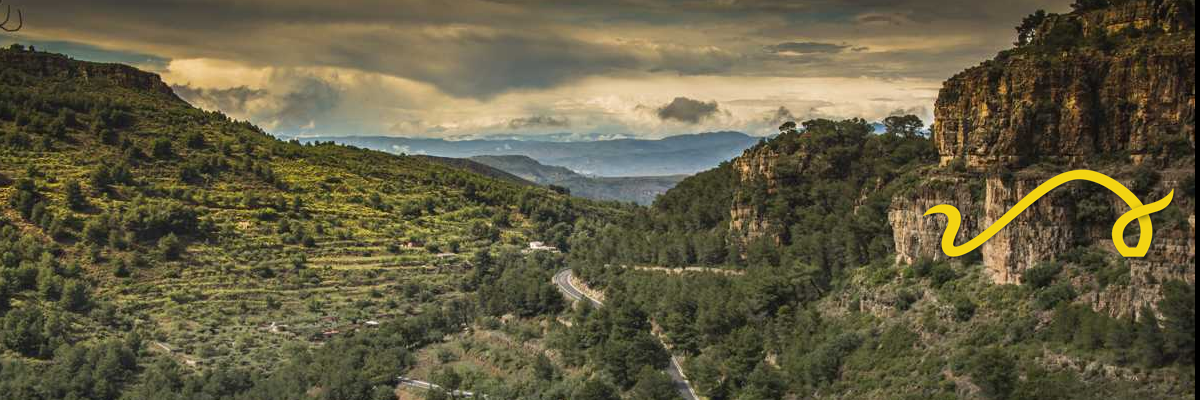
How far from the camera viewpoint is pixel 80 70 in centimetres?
14862

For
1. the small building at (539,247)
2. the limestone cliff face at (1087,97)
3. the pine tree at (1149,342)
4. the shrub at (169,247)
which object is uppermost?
the limestone cliff face at (1087,97)

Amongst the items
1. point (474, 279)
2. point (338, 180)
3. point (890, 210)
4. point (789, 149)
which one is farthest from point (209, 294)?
point (890, 210)

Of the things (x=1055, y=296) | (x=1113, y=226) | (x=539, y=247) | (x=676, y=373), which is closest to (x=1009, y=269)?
(x=1055, y=296)

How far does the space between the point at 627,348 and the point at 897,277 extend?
62.1ft

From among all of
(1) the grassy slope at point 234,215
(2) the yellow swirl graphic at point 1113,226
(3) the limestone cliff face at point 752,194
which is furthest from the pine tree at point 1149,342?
(1) the grassy slope at point 234,215

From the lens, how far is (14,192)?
349ft

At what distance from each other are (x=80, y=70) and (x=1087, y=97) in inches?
5438

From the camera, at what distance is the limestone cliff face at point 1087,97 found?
51.8 m

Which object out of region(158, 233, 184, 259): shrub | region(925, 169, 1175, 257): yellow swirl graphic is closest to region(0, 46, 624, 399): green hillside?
region(158, 233, 184, 259): shrub

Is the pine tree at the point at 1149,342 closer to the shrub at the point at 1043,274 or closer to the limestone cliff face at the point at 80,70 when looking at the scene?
the shrub at the point at 1043,274

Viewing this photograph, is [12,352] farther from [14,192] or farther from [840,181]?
[840,181]

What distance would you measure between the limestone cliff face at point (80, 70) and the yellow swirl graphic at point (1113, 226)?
425 feet

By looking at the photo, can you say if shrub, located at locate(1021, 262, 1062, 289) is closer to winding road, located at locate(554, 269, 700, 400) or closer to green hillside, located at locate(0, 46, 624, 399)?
winding road, located at locate(554, 269, 700, 400)

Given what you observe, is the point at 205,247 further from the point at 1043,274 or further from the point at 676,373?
the point at 1043,274
